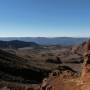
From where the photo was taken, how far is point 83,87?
23531 millimetres

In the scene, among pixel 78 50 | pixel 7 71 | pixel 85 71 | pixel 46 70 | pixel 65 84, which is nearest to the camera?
pixel 85 71

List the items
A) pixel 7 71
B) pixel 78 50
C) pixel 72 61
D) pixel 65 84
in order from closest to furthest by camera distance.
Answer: pixel 65 84, pixel 7 71, pixel 72 61, pixel 78 50

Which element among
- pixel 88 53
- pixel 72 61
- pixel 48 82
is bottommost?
pixel 72 61

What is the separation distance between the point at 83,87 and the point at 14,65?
2150 inches

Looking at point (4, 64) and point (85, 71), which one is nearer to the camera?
point (85, 71)

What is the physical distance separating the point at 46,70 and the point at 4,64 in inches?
561

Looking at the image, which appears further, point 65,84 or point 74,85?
point 65,84

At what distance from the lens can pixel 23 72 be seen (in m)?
74.7

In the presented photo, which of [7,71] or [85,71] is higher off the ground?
Result: [85,71]

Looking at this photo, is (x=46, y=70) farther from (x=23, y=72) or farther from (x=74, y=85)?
(x=74, y=85)

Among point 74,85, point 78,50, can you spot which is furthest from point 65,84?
point 78,50

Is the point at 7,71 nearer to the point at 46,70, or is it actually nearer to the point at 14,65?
the point at 14,65

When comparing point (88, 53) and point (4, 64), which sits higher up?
point (88, 53)

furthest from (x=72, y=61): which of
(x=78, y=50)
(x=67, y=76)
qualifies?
(x=67, y=76)
